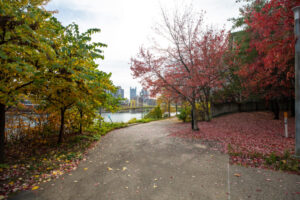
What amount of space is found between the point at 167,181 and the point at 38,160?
163 inches

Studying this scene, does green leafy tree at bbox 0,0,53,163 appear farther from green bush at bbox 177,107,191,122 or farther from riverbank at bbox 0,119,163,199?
green bush at bbox 177,107,191,122

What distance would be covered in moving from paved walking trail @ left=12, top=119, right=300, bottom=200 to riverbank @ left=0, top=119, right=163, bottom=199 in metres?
0.38

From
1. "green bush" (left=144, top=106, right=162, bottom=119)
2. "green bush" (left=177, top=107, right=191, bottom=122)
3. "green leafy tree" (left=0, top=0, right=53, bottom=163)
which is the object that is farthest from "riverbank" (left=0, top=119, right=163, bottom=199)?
"green bush" (left=144, top=106, right=162, bottom=119)

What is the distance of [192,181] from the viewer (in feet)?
10.8

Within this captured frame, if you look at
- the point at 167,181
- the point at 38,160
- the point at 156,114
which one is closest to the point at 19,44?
the point at 38,160

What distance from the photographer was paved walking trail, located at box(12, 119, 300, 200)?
111 inches

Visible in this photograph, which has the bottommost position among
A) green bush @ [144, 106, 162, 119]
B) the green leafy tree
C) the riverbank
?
the riverbank

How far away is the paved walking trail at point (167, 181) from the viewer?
9.28 feet

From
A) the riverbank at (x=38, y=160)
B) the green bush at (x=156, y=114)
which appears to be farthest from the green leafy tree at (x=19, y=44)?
the green bush at (x=156, y=114)

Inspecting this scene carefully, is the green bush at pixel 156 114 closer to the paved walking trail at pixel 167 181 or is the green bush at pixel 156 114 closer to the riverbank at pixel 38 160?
the riverbank at pixel 38 160

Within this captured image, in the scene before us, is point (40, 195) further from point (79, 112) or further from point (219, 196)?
point (79, 112)

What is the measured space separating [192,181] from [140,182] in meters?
1.16

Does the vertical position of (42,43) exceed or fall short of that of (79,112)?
it exceeds it

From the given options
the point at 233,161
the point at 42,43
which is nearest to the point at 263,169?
the point at 233,161
